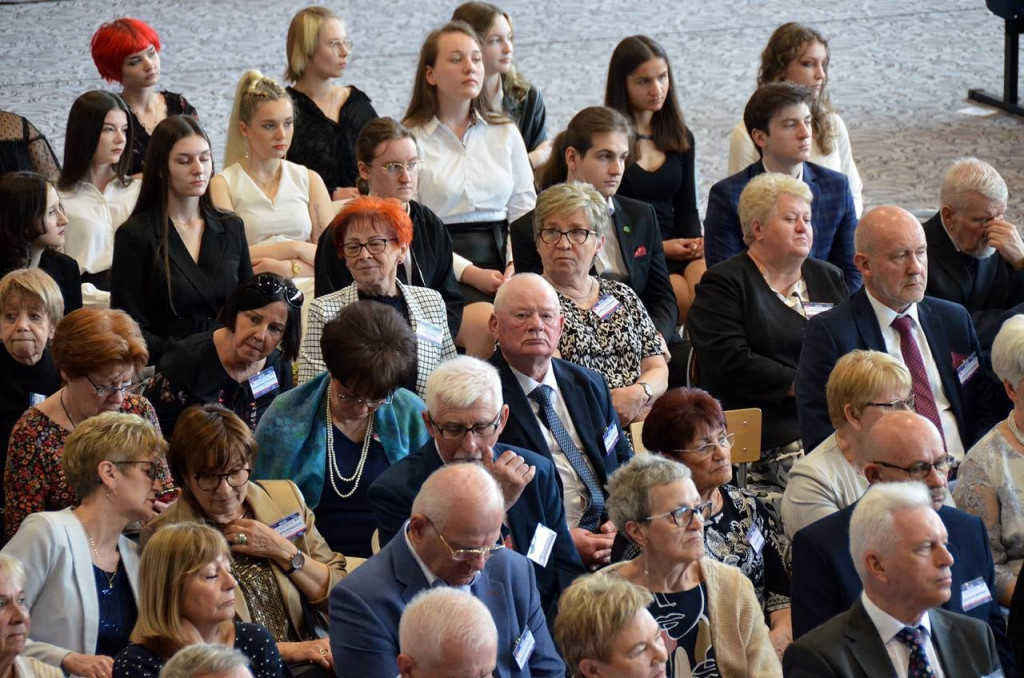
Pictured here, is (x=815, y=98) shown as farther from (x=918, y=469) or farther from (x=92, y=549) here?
(x=92, y=549)

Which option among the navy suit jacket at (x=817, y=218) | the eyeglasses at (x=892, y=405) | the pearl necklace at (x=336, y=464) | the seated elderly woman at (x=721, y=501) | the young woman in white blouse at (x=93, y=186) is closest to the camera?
the seated elderly woman at (x=721, y=501)

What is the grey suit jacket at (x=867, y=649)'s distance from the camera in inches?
126

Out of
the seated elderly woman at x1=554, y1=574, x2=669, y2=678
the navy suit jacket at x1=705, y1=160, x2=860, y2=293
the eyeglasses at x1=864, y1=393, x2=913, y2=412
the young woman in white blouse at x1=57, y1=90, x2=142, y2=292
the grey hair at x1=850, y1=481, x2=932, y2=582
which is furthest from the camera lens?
the young woman in white blouse at x1=57, y1=90, x2=142, y2=292

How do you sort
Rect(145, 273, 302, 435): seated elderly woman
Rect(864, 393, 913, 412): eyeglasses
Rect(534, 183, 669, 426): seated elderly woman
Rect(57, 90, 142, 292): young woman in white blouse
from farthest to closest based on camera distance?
Rect(57, 90, 142, 292): young woman in white blouse, Rect(534, 183, 669, 426): seated elderly woman, Rect(145, 273, 302, 435): seated elderly woman, Rect(864, 393, 913, 412): eyeglasses

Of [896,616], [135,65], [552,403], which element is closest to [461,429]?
[552,403]

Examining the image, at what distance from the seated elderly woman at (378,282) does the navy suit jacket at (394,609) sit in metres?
A: 1.34

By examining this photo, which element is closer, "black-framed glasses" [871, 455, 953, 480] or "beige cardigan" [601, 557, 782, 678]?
"beige cardigan" [601, 557, 782, 678]

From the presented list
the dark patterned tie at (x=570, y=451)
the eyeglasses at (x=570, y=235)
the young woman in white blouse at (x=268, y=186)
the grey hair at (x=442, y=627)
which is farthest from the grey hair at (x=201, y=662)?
the young woman in white blouse at (x=268, y=186)

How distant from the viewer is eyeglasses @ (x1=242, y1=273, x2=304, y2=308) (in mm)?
4535

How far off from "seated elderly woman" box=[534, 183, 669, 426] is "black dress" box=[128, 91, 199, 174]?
1.84m

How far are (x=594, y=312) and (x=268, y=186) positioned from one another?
166cm

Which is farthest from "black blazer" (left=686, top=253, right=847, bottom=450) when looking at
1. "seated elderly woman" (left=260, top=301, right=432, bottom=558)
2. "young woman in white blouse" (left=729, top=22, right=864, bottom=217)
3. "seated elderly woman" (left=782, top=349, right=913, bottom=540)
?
"young woman in white blouse" (left=729, top=22, right=864, bottom=217)

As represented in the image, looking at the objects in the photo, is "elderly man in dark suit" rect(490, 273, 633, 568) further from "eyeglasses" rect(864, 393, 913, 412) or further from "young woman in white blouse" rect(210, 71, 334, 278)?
"young woman in white blouse" rect(210, 71, 334, 278)

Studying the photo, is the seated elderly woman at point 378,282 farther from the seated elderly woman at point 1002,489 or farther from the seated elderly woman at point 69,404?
the seated elderly woman at point 1002,489
